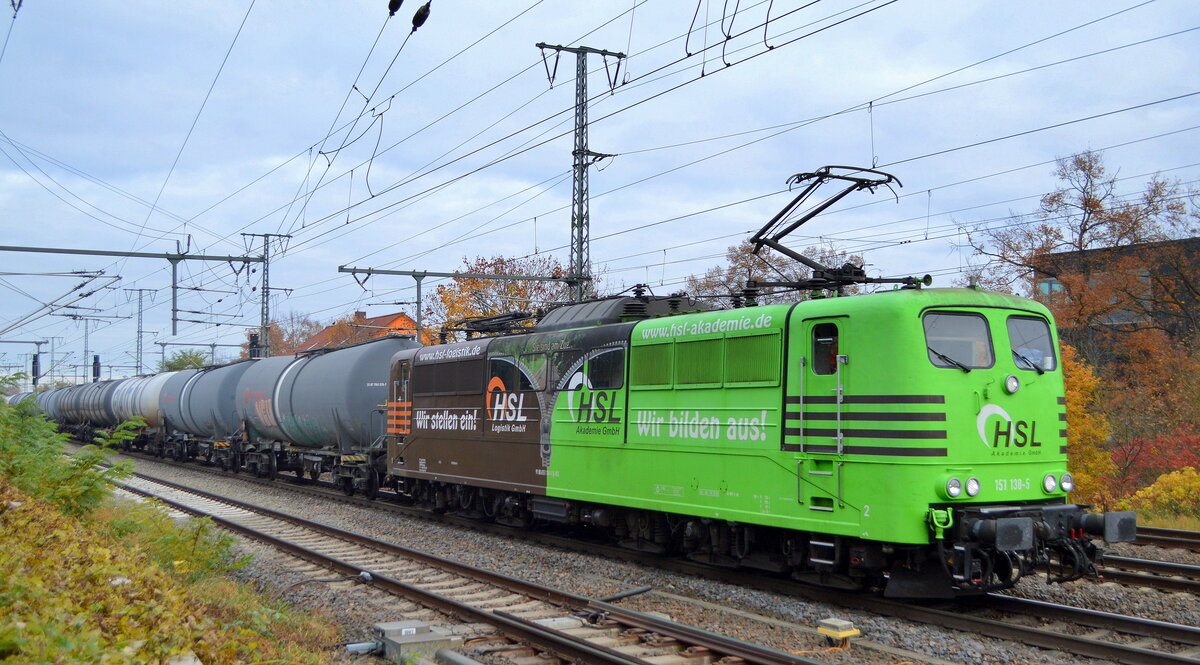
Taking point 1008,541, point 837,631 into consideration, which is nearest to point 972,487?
point 1008,541

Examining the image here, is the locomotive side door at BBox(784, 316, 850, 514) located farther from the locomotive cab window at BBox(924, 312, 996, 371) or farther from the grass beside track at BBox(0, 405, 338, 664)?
the grass beside track at BBox(0, 405, 338, 664)

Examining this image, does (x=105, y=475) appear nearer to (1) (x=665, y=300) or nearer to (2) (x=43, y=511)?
(2) (x=43, y=511)

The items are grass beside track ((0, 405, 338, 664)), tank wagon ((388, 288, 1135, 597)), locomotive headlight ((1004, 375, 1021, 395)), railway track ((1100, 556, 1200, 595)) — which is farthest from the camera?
railway track ((1100, 556, 1200, 595))

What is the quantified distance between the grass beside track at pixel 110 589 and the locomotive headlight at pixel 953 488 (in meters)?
5.64

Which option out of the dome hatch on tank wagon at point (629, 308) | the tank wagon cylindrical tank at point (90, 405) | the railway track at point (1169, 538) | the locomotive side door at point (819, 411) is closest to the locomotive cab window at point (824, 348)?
the locomotive side door at point (819, 411)

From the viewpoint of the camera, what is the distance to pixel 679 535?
12195 mm

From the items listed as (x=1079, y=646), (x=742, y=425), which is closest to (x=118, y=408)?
(x=742, y=425)

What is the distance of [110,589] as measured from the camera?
5.92m

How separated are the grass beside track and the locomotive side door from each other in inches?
194

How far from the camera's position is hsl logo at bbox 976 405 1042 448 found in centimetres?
888

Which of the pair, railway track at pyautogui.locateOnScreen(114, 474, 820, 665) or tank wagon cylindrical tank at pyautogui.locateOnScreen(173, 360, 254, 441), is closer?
railway track at pyautogui.locateOnScreen(114, 474, 820, 665)

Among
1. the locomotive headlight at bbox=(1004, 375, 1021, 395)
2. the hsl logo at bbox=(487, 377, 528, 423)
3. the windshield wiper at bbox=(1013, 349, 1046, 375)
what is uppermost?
the windshield wiper at bbox=(1013, 349, 1046, 375)

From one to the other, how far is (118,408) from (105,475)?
29.8 metres

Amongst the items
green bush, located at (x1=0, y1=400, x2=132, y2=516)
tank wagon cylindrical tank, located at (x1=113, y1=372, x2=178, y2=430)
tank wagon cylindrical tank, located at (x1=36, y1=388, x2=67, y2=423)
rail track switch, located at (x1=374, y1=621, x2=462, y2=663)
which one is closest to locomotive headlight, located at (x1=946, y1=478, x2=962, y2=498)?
rail track switch, located at (x1=374, y1=621, x2=462, y2=663)
